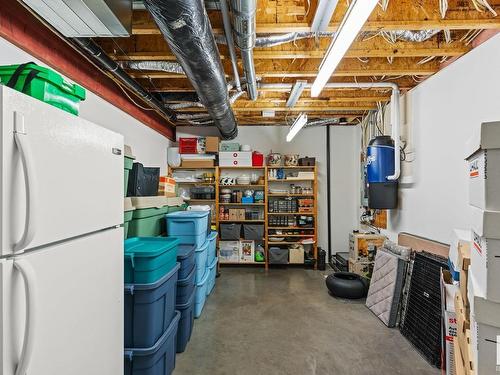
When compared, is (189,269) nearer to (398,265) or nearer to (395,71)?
(398,265)

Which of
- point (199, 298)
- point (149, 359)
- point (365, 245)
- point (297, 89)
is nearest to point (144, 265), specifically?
point (149, 359)

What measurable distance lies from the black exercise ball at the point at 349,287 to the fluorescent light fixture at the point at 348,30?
258 cm

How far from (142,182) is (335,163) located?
3.88 metres

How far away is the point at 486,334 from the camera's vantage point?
3.70 feet

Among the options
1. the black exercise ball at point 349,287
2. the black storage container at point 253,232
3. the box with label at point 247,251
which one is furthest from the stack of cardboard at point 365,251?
the box with label at point 247,251

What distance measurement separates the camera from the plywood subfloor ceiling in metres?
2.02

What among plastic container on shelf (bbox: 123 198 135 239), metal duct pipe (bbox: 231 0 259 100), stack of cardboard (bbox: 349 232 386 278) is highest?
metal duct pipe (bbox: 231 0 259 100)

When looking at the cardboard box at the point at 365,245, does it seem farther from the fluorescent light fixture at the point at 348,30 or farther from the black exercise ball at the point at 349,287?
the fluorescent light fixture at the point at 348,30

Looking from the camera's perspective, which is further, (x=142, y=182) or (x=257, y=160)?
(x=257, y=160)

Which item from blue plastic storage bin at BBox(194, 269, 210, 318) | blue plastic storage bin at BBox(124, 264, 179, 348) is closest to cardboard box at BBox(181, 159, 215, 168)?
blue plastic storage bin at BBox(194, 269, 210, 318)

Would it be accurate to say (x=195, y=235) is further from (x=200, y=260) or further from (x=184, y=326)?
(x=184, y=326)

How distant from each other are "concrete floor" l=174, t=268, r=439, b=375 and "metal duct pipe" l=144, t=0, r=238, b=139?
2.37 meters

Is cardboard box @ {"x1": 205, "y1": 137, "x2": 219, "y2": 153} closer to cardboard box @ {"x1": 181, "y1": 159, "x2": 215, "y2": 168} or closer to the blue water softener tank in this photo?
cardboard box @ {"x1": 181, "y1": 159, "x2": 215, "y2": 168}

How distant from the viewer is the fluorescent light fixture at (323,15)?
1.68 meters
